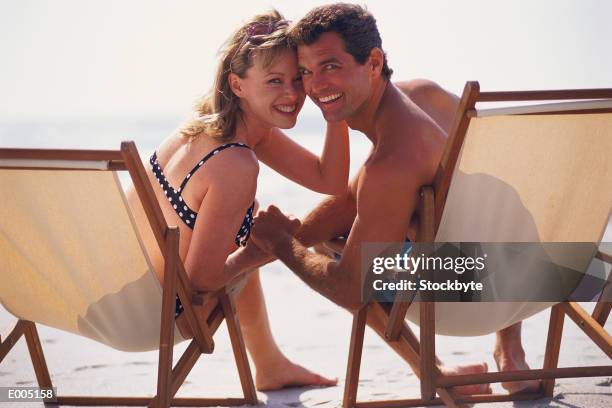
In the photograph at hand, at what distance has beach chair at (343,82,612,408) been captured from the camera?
2611mm

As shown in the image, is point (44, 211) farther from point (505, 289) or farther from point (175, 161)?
point (505, 289)

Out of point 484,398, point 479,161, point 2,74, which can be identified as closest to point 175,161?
point 479,161

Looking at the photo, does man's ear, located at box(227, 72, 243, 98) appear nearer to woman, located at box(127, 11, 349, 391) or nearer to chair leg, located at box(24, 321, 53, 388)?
woman, located at box(127, 11, 349, 391)

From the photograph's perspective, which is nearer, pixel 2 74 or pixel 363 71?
pixel 363 71

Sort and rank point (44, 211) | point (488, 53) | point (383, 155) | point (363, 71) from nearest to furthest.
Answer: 1. point (44, 211)
2. point (383, 155)
3. point (363, 71)
4. point (488, 53)

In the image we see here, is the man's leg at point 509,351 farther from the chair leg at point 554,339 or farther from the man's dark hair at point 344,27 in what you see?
the man's dark hair at point 344,27

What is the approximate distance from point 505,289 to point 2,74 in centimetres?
1978

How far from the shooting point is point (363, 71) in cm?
315

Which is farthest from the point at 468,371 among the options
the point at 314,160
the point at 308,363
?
the point at 314,160

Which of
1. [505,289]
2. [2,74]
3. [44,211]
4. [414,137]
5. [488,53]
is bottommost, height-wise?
[2,74]

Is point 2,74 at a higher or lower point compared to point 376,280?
lower

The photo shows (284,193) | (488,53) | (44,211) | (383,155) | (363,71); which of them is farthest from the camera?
(488,53)

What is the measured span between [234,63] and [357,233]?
88cm

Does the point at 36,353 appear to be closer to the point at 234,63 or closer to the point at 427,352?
the point at 234,63
